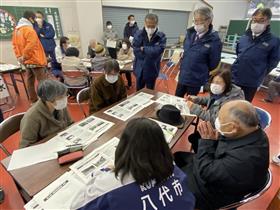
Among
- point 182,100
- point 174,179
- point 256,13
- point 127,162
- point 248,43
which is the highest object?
point 256,13

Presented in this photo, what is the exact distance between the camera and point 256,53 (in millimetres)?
2246

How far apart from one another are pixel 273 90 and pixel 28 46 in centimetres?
487

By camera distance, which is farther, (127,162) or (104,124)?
(104,124)

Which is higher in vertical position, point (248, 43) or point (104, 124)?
point (248, 43)

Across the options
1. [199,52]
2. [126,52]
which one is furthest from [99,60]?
[199,52]

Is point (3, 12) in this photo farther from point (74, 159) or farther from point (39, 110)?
point (74, 159)

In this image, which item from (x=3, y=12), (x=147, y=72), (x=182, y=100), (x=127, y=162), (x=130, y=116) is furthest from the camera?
(x=3, y=12)

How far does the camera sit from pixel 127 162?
732 mm

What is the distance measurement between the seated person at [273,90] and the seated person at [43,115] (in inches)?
167

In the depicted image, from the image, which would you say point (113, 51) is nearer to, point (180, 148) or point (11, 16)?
point (11, 16)

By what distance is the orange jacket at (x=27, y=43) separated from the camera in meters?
2.96

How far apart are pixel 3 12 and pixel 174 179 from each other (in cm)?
590

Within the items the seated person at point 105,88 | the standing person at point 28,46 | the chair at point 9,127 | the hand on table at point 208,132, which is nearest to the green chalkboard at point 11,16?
the standing person at point 28,46

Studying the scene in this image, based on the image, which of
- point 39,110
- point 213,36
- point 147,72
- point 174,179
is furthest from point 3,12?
point 174,179
